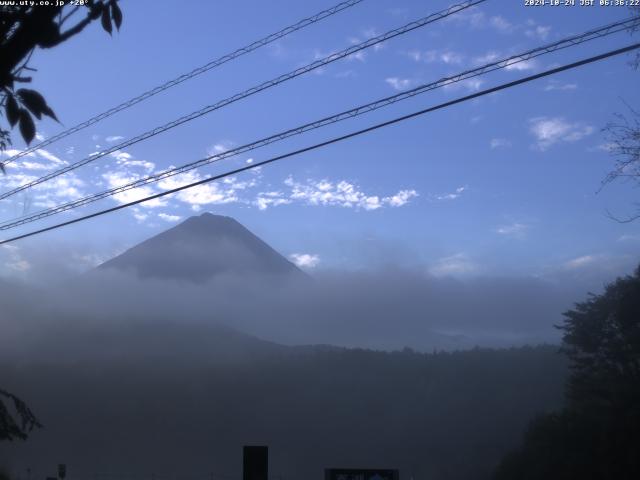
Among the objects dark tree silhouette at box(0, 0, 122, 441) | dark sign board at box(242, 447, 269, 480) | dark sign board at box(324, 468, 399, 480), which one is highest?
dark tree silhouette at box(0, 0, 122, 441)

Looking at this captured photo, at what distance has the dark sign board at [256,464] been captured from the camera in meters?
11.7

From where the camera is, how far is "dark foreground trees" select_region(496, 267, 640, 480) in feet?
97.7

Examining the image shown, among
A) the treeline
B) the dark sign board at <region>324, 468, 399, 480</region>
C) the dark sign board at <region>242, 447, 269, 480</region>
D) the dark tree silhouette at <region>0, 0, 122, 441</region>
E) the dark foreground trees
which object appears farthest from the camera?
the treeline

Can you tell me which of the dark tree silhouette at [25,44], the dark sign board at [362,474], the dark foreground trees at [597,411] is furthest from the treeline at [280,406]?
the dark tree silhouette at [25,44]

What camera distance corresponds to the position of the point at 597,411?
34.2m

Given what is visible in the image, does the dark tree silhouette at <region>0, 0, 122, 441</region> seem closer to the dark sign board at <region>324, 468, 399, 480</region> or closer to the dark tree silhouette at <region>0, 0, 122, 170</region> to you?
the dark tree silhouette at <region>0, 0, 122, 170</region>

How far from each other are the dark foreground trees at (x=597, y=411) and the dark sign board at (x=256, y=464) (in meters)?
21.7

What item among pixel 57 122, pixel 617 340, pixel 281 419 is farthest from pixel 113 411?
pixel 57 122

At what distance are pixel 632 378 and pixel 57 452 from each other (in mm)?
66552

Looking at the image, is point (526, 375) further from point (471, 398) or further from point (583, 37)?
point (583, 37)

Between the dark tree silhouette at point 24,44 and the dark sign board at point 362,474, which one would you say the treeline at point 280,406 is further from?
the dark tree silhouette at point 24,44

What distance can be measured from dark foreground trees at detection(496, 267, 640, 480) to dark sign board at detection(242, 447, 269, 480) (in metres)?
21.7

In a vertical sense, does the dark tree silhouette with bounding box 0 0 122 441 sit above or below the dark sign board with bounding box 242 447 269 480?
above

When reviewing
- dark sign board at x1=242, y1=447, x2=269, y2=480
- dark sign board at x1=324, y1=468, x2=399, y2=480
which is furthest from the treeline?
dark sign board at x1=242, y1=447, x2=269, y2=480
